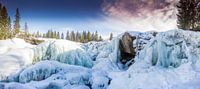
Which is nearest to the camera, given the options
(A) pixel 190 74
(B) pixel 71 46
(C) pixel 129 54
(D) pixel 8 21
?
(A) pixel 190 74

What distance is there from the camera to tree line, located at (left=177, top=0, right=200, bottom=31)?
2012 inches

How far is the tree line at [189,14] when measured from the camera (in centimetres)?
5109

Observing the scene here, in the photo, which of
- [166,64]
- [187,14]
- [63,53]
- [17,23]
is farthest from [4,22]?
[166,64]

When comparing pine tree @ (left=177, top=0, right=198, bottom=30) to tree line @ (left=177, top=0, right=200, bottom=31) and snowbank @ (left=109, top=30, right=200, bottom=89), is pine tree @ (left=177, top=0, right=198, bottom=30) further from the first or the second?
snowbank @ (left=109, top=30, right=200, bottom=89)

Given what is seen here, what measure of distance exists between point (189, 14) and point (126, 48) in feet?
93.5

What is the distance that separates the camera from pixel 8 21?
81062 mm

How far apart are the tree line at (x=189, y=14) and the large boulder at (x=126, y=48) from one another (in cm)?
2655

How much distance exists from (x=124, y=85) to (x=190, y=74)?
13.1ft

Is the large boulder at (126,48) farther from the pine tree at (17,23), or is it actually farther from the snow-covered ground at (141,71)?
the pine tree at (17,23)

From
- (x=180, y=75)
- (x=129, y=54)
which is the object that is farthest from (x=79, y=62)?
(x=180, y=75)

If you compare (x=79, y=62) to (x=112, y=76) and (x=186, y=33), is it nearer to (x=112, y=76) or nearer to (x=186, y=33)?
(x=112, y=76)

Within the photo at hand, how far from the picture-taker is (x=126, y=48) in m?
26.2

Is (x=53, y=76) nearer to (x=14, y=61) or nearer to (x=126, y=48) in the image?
(x=126, y=48)

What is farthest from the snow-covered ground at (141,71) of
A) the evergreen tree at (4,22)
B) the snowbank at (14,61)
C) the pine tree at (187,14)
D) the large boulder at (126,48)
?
the evergreen tree at (4,22)
